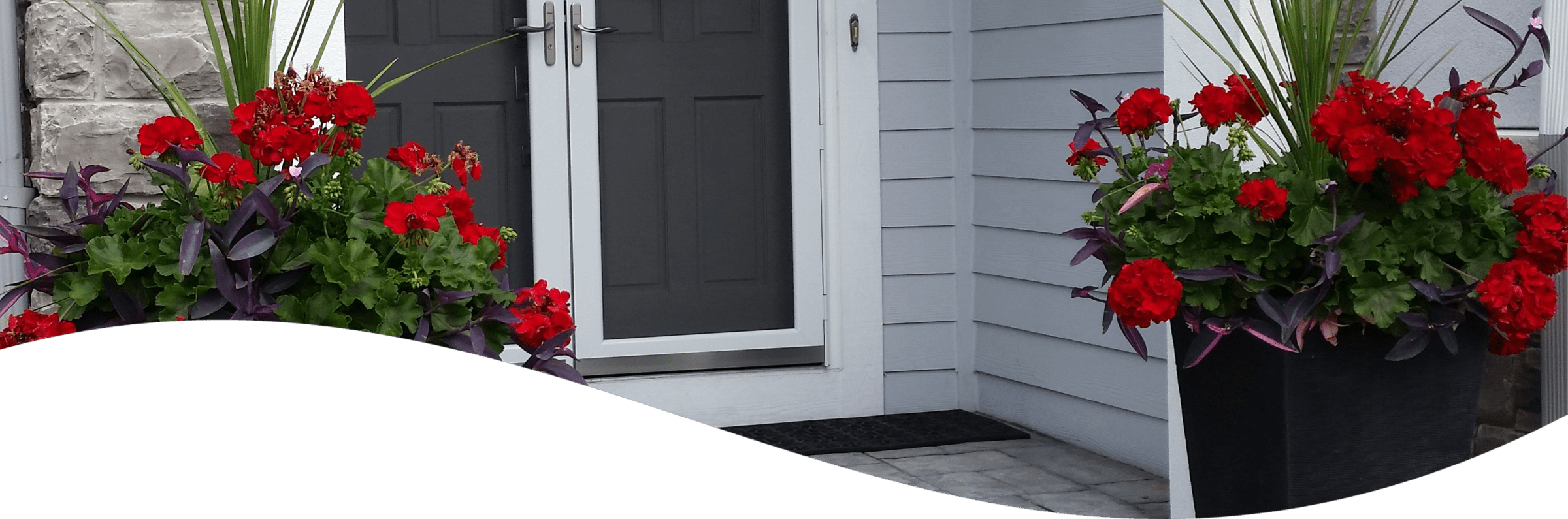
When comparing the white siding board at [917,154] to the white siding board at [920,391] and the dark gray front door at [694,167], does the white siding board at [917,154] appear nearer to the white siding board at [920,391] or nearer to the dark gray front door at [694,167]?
the dark gray front door at [694,167]

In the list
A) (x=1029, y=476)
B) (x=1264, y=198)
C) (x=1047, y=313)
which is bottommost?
(x=1029, y=476)

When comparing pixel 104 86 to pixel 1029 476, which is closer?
pixel 104 86

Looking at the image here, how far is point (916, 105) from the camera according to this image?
391cm

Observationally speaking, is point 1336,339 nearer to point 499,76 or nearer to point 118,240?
point 118,240

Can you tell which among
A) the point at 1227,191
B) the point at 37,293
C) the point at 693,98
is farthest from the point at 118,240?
the point at 693,98

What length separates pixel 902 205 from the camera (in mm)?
3920

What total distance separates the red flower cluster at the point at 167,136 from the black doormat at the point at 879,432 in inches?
73.7

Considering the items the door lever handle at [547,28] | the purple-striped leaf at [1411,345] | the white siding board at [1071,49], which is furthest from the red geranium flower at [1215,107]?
the door lever handle at [547,28]

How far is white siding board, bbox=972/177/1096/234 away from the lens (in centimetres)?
353

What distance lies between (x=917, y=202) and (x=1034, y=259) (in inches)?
15.7

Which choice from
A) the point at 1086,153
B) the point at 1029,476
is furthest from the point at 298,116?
the point at 1029,476

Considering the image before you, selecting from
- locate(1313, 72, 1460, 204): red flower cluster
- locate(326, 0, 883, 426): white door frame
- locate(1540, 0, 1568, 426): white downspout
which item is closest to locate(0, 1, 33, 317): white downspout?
locate(326, 0, 883, 426): white door frame

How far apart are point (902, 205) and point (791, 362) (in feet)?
1.77

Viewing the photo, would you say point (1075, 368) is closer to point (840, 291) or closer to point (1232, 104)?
point (840, 291)
